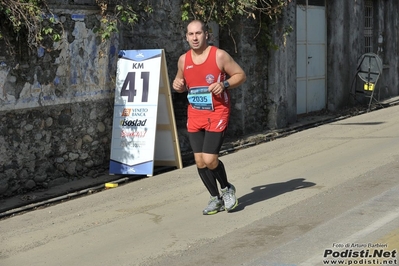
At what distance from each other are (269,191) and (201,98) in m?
1.83

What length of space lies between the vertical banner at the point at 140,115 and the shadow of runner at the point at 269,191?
1853 millimetres

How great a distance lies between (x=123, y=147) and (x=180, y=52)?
2.51m

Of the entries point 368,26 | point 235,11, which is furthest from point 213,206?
point 368,26

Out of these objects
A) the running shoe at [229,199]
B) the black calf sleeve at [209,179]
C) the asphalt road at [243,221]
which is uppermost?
the black calf sleeve at [209,179]

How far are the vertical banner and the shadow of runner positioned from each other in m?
1.85

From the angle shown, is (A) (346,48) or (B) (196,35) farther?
(A) (346,48)

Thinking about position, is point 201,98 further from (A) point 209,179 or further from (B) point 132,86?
(B) point 132,86

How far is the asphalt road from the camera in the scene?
644cm

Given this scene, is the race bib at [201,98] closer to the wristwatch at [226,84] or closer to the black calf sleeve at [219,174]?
the wristwatch at [226,84]

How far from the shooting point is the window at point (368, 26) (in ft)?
64.7

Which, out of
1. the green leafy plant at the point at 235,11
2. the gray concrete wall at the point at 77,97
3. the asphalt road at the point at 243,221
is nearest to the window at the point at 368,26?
the green leafy plant at the point at 235,11

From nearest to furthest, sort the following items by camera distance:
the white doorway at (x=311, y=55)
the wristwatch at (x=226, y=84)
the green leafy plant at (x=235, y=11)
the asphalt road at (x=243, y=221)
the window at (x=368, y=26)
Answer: the asphalt road at (x=243, y=221) < the wristwatch at (x=226, y=84) < the green leafy plant at (x=235, y=11) < the white doorway at (x=311, y=55) < the window at (x=368, y=26)

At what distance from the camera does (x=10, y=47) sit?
9406 millimetres

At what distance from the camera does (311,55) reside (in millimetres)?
17109
